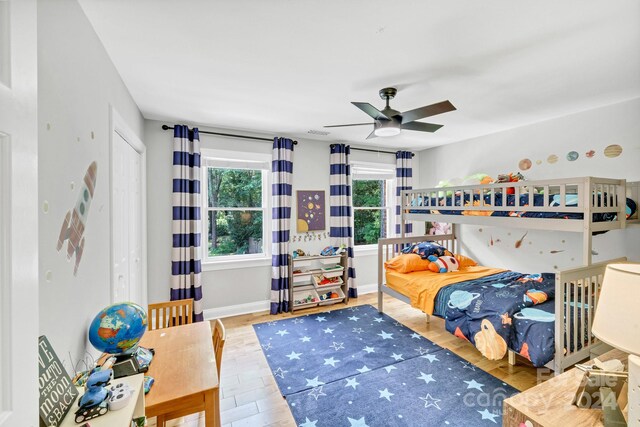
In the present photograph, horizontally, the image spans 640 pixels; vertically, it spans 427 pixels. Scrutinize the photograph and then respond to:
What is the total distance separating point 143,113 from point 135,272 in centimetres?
165

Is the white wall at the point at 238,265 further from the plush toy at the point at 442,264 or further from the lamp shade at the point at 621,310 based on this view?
the lamp shade at the point at 621,310

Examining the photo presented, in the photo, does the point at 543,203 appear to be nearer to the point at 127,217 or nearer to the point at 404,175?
the point at 404,175

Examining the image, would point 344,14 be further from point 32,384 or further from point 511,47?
point 32,384

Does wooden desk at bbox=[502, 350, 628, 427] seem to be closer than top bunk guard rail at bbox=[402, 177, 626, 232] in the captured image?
Yes

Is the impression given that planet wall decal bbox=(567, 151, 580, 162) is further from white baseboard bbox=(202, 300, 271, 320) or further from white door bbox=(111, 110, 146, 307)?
white door bbox=(111, 110, 146, 307)

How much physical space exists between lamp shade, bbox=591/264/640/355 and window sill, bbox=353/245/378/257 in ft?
11.4

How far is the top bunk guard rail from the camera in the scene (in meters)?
2.09

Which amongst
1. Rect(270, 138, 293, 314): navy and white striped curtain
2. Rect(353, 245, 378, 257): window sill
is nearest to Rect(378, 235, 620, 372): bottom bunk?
Answer: Rect(353, 245, 378, 257): window sill

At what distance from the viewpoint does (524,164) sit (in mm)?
3451

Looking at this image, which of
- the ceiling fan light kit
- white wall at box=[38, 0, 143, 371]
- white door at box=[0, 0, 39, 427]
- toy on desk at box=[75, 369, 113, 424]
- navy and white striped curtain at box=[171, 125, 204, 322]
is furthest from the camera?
navy and white striped curtain at box=[171, 125, 204, 322]

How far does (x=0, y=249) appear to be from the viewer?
55 centimetres

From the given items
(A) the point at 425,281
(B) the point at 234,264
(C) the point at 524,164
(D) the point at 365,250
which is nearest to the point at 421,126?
(A) the point at 425,281

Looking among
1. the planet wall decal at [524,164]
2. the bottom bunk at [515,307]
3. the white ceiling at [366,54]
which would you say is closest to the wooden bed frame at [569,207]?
the bottom bunk at [515,307]

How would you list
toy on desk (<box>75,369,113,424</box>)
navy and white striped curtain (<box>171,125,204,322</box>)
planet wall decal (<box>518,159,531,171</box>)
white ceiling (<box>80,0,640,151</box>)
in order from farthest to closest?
planet wall decal (<box>518,159,531,171</box>)
navy and white striped curtain (<box>171,125,204,322</box>)
white ceiling (<box>80,0,640,151</box>)
toy on desk (<box>75,369,113,424</box>)
